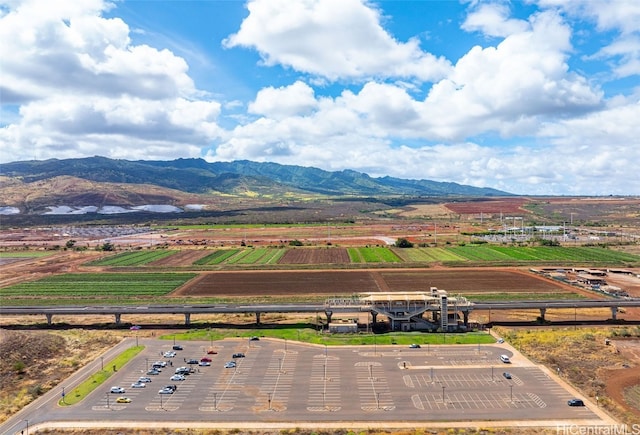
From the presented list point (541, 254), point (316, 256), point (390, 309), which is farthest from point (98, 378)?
point (541, 254)

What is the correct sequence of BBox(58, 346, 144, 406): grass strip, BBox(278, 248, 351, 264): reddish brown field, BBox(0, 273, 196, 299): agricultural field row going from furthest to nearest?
BBox(278, 248, 351, 264): reddish brown field, BBox(0, 273, 196, 299): agricultural field row, BBox(58, 346, 144, 406): grass strip

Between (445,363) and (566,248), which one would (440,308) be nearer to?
(445,363)

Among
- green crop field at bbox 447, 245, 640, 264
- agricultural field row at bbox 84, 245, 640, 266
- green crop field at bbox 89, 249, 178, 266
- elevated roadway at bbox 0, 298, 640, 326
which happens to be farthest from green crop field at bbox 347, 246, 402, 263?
green crop field at bbox 89, 249, 178, 266

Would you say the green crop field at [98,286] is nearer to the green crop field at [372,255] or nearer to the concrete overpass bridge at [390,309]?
the concrete overpass bridge at [390,309]

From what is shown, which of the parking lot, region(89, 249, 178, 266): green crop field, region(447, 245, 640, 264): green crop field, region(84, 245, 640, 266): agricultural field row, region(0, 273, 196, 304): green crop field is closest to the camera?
the parking lot

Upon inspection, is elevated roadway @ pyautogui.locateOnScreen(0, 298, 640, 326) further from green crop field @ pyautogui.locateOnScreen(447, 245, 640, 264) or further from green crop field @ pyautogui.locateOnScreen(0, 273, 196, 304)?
green crop field @ pyautogui.locateOnScreen(447, 245, 640, 264)

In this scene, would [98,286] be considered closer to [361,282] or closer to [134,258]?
[134,258]
